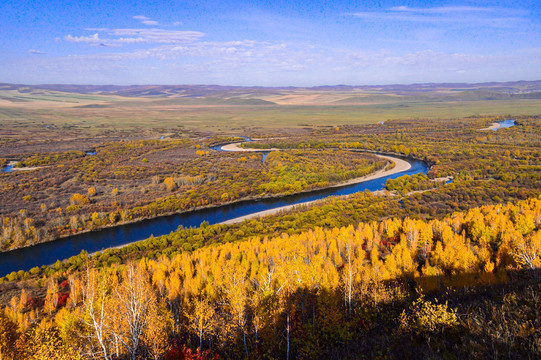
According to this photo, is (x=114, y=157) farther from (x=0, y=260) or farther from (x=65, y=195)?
(x=0, y=260)

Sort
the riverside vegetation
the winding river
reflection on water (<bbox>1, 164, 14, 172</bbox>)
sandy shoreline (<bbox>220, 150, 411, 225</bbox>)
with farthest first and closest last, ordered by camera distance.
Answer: reflection on water (<bbox>1, 164, 14, 172</bbox>)
sandy shoreline (<bbox>220, 150, 411, 225</bbox>)
the winding river
the riverside vegetation

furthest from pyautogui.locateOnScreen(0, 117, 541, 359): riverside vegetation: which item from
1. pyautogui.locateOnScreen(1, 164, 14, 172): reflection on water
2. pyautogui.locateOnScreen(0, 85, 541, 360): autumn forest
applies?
pyautogui.locateOnScreen(1, 164, 14, 172): reflection on water

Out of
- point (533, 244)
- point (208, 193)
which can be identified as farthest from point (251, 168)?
point (533, 244)

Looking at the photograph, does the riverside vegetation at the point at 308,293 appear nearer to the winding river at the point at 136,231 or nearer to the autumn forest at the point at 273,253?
the autumn forest at the point at 273,253

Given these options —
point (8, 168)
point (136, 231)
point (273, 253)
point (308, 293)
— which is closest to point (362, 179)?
point (136, 231)

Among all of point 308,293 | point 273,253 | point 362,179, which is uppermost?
point 308,293

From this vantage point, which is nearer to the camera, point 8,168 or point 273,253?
point 273,253

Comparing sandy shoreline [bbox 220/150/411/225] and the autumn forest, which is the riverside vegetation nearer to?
the autumn forest

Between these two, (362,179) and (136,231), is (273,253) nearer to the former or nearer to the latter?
(136,231)
